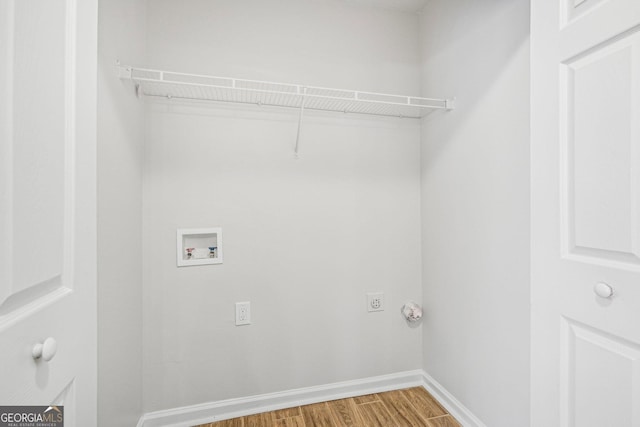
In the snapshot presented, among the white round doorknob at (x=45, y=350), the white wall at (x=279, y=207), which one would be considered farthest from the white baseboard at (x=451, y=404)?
the white round doorknob at (x=45, y=350)

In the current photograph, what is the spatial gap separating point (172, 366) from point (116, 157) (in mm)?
1119

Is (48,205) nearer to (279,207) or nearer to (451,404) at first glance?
(279,207)

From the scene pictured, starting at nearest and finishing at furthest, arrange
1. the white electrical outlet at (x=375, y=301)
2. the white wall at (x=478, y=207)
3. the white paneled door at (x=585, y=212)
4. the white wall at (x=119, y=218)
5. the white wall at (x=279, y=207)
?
the white paneled door at (x=585, y=212), the white wall at (x=119, y=218), the white wall at (x=478, y=207), the white wall at (x=279, y=207), the white electrical outlet at (x=375, y=301)

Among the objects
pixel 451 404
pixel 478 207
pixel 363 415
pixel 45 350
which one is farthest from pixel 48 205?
pixel 451 404

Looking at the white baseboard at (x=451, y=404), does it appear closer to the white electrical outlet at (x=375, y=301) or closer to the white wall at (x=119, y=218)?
the white electrical outlet at (x=375, y=301)

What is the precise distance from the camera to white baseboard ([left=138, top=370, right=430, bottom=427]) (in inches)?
61.2

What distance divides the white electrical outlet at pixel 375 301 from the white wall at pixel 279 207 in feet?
0.12

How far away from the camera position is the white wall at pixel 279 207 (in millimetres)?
1553

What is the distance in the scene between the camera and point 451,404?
165 cm

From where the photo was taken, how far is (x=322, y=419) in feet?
5.28

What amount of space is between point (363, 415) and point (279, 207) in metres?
1.27

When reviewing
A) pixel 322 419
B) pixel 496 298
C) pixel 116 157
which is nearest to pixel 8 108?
pixel 116 157

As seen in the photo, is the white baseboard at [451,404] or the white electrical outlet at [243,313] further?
the white electrical outlet at [243,313]

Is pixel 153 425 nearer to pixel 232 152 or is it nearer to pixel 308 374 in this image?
pixel 308 374
